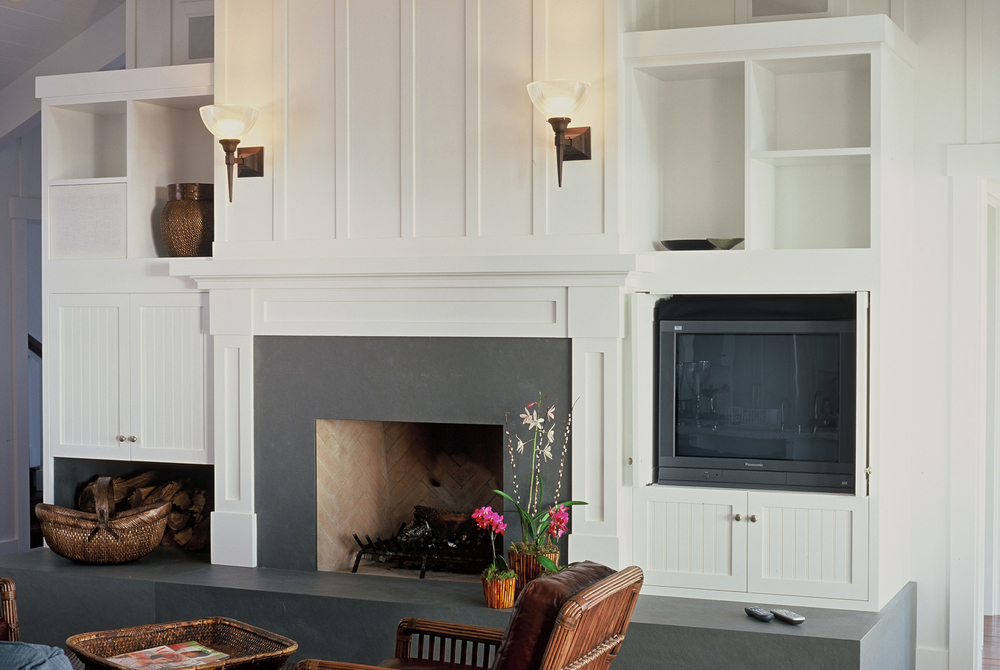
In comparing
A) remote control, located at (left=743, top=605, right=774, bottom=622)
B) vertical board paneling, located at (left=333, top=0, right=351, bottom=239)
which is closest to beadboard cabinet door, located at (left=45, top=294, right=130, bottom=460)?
vertical board paneling, located at (left=333, top=0, right=351, bottom=239)

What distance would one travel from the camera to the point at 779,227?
13.5ft

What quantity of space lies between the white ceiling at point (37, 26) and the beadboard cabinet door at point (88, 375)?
1431 millimetres

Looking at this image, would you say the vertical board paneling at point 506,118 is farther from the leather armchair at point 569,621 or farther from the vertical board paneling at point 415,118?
the leather armchair at point 569,621

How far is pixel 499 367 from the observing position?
13.0ft

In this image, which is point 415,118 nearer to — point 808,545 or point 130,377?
point 130,377

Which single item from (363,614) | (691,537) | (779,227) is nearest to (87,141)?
(363,614)

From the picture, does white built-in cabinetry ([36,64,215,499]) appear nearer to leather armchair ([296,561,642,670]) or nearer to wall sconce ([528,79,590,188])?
wall sconce ([528,79,590,188])

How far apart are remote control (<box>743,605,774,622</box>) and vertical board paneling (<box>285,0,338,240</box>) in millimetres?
2186

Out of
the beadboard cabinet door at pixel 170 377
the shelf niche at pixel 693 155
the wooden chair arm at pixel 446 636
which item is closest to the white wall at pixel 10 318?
the beadboard cabinet door at pixel 170 377

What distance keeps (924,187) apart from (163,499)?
11.9 ft

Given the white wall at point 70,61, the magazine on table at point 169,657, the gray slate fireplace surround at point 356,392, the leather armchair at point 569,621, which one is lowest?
the magazine on table at point 169,657

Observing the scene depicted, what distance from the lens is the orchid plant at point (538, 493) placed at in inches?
146

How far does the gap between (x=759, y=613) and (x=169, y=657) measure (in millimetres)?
1976

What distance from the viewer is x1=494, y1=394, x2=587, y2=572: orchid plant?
3.71 metres
